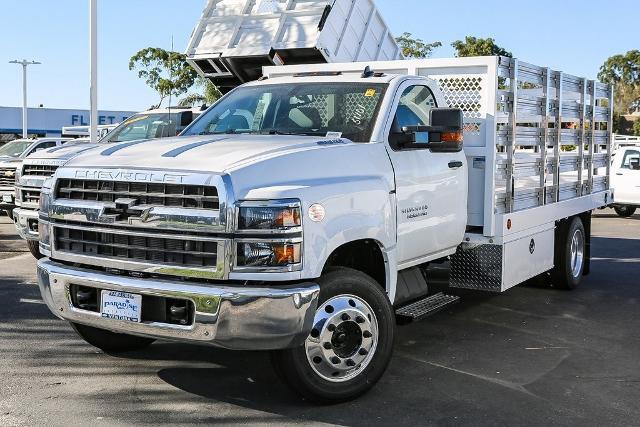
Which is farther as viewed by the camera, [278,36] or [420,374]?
[278,36]

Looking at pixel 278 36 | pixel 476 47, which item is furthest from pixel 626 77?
pixel 278 36

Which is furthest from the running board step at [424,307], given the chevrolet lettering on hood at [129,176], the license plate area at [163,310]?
the chevrolet lettering on hood at [129,176]

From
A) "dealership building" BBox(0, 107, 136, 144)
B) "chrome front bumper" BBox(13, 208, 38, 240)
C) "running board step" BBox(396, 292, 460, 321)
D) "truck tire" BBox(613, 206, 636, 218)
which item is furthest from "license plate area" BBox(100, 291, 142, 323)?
"dealership building" BBox(0, 107, 136, 144)

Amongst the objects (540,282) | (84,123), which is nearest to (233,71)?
(540,282)

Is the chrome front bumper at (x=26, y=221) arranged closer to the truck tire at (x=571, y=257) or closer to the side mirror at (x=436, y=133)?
the side mirror at (x=436, y=133)

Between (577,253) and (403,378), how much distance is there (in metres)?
4.62

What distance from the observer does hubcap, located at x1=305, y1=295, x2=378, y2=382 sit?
4.97m

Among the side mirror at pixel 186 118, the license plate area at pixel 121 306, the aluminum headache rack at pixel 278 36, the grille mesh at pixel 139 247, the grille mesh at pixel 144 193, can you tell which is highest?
the aluminum headache rack at pixel 278 36

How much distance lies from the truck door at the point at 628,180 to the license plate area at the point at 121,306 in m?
15.8

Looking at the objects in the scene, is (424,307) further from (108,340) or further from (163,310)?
(108,340)

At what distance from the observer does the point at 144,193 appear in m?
4.88

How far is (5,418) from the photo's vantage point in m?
4.86

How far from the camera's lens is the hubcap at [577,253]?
9.45 metres

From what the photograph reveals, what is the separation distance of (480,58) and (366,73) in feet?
3.76
